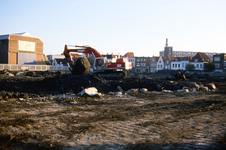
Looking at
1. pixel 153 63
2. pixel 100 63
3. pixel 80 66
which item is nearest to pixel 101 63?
pixel 100 63

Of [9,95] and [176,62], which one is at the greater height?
[176,62]

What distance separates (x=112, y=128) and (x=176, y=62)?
233 feet

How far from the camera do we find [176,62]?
237ft

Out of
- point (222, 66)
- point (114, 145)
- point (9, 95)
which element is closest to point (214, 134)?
point (114, 145)

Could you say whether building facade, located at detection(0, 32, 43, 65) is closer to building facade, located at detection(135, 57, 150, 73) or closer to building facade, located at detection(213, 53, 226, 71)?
building facade, located at detection(135, 57, 150, 73)

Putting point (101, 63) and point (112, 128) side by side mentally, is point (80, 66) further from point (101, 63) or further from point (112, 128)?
point (112, 128)

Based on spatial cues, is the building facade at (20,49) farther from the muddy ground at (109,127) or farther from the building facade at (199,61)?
the building facade at (199,61)

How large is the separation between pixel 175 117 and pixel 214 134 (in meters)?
1.93

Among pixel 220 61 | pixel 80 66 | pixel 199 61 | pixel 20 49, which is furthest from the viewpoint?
pixel 199 61

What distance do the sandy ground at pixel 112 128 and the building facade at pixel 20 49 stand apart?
46.4 m

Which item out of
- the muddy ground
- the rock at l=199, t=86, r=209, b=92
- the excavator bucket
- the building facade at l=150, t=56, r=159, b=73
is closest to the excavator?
the excavator bucket

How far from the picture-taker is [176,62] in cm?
7238

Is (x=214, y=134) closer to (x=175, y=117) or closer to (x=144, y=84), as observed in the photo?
(x=175, y=117)

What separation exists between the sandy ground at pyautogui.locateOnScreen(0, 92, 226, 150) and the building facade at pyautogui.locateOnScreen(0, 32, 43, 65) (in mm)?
46382
